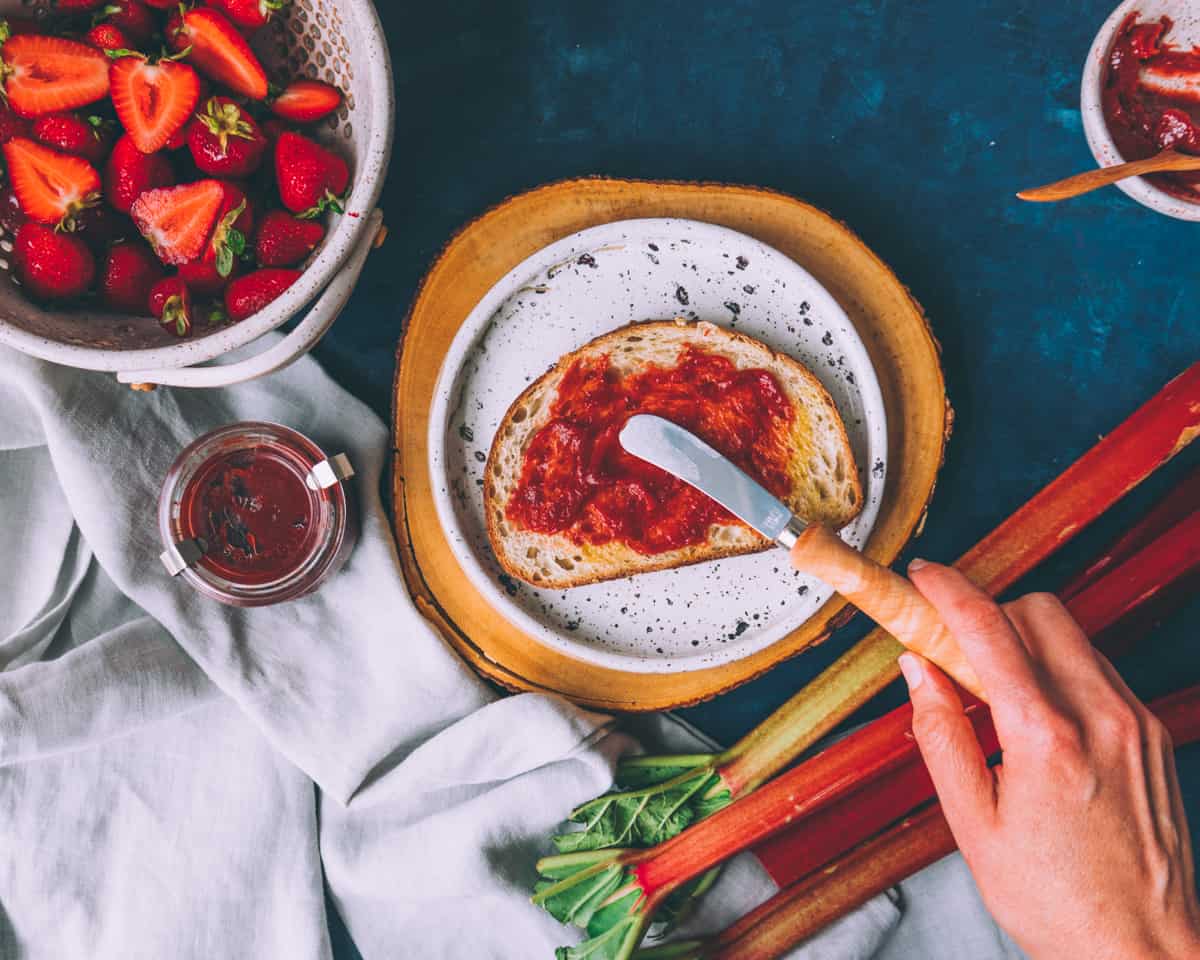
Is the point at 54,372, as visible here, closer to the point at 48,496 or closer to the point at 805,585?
the point at 48,496

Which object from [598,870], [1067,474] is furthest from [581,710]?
[1067,474]

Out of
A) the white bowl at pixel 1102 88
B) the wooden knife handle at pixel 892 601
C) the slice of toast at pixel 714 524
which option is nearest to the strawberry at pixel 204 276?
the slice of toast at pixel 714 524

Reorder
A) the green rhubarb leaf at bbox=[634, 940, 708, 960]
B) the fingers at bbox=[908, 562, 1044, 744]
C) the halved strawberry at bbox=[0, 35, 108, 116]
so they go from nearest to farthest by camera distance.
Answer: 1. the fingers at bbox=[908, 562, 1044, 744]
2. the halved strawberry at bbox=[0, 35, 108, 116]
3. the green rhubarb leaf at bbox=[634, 940, 708, 960]

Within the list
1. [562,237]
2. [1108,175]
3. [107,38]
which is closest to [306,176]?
[107,38]

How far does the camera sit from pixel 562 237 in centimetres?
216

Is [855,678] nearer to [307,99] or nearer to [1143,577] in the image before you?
[1143,577]

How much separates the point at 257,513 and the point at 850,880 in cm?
156

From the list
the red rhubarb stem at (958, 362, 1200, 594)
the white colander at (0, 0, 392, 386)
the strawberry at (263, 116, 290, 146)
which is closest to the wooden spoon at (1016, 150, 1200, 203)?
the red rhubarb stem at (958, 362, 1200, 594)

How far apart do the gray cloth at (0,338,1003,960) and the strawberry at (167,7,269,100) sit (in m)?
0.62

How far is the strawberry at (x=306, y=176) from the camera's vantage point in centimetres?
189

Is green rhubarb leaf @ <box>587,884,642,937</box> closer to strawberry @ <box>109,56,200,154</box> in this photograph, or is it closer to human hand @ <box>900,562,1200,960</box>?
human hand @ <box>900,562,1200,960</box>

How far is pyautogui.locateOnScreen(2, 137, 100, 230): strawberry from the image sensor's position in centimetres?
184

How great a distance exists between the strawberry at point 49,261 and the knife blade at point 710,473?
112cm

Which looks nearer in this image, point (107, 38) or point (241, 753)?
point (107, 38)
